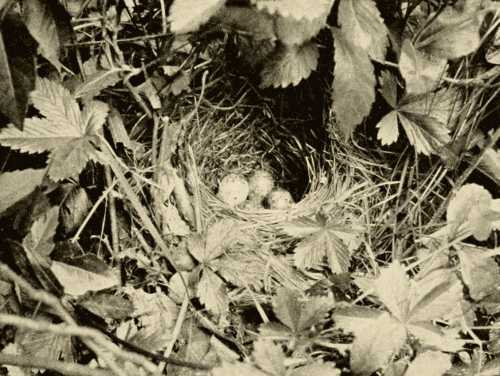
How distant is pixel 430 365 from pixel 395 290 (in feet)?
0.46

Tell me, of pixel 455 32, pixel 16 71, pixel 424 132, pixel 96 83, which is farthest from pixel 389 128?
pixel 16 71

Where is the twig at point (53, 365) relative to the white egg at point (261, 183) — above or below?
above

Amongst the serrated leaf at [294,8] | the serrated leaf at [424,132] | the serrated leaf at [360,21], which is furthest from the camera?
the serrated leaf at [424,132]

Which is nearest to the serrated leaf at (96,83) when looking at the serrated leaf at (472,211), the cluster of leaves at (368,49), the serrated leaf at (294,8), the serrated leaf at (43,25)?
the serrated leaf at (43,25)

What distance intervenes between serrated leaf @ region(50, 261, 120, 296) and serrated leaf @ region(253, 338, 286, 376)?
28cm

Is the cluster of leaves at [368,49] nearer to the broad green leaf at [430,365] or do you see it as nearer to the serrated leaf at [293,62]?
the serrated leaf at [293,62]

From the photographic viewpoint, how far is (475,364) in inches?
41.7

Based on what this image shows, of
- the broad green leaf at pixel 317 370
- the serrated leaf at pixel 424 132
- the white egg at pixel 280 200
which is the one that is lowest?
the white egg at pixel 280 200

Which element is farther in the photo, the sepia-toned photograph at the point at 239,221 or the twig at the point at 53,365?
the sepia-toned photograph at the point at 239,221

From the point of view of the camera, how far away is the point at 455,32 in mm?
969

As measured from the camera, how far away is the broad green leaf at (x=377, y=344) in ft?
2.89

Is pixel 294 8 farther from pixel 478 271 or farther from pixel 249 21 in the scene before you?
pixel 478 271

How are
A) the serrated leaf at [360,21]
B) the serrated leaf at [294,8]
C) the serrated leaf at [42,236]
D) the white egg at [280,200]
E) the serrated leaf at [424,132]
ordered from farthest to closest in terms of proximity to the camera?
the white egg at [280,200]
the serrated leaf at [424,132]
the serrated leaf at [42,236]
the serrated leaf at [360,21]
the serrated leaf at [294,8]

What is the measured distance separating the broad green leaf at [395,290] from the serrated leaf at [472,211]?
0.23m
